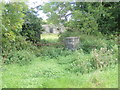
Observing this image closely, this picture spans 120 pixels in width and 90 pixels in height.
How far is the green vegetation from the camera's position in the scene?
2635 mm

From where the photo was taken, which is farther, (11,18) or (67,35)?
(67,35)

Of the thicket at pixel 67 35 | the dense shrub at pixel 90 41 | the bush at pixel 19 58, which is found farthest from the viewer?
the dense shrub at pixel 90 41

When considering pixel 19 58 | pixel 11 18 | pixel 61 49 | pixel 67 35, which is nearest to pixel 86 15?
pixel 67 35

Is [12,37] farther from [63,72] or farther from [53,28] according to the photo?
[53,28]

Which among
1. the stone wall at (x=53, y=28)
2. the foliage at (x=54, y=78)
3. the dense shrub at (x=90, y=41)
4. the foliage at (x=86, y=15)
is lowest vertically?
the foliage at (x=54, y=78)

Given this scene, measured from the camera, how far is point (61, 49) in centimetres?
477

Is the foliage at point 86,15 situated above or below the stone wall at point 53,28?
above

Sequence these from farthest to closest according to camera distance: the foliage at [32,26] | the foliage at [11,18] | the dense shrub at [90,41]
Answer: the foliage at [32,26] → the dense shrub at [90,41] → the foliage at [11,18]

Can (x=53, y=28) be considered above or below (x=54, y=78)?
above

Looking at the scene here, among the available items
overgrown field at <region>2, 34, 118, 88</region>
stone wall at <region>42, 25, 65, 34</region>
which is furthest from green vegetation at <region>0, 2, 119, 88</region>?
stone wall at <region>42, 25, 65, 34</region>

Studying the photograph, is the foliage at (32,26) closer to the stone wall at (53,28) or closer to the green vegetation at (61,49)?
the green vegetation at (61,49)

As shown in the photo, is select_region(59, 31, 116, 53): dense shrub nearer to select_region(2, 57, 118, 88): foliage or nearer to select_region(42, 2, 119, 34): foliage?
select_region(42, 2, 119, 34): foliage

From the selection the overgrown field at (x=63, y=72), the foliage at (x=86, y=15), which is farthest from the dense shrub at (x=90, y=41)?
the overgrown field at (x=63, y=72)

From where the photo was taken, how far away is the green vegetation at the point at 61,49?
263cm
